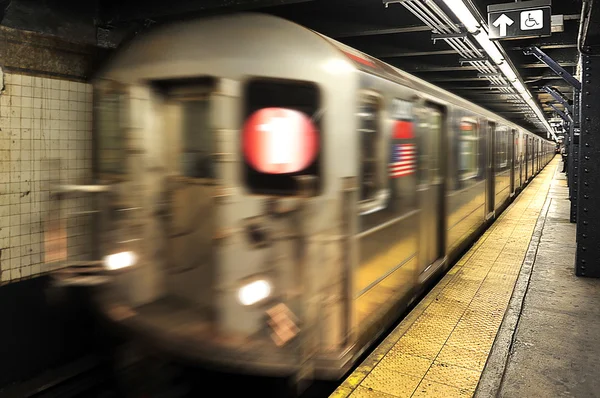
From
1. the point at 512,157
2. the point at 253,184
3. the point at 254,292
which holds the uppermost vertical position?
A: the point at 512,157

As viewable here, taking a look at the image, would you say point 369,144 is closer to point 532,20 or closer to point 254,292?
point 254,292

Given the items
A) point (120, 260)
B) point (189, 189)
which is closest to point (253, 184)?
point (189, 189)

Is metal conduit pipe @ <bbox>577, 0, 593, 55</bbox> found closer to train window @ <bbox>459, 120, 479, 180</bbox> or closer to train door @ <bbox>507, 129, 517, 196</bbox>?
train window @ <bbox>459, 120, 479, 180</bbox>


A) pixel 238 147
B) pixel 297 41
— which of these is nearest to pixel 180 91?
pixel 238 147

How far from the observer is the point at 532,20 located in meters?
5.11

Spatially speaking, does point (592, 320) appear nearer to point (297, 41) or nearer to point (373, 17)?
point (297, 41)

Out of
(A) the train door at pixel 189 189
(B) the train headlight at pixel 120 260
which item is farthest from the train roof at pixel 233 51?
(B) the train headlight at pixel 120 260

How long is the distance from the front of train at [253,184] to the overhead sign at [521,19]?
2916mm

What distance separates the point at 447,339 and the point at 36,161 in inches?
142

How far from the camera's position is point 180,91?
3.37 meters

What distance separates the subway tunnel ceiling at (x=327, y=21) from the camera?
14.4 ft

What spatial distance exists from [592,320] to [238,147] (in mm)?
3569

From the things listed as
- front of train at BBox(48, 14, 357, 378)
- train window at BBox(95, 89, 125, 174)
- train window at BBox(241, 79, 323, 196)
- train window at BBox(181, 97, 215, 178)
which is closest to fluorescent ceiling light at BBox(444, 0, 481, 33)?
front of train at BBox(48, 14, 357, 378)

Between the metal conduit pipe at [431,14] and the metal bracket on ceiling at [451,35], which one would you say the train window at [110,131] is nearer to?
the metal conduit pipe at [431,14]
